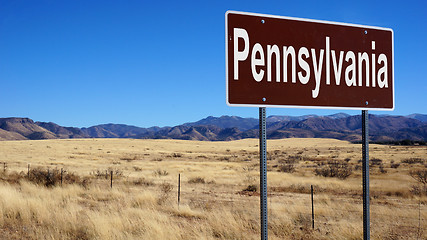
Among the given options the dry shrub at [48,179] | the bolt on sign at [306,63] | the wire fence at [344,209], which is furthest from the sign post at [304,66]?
the dry shrub at [48,179]

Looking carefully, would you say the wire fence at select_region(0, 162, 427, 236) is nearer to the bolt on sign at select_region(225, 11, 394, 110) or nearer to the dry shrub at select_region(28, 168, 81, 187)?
the dry shrub at select_region(28, 168, 81, 187)

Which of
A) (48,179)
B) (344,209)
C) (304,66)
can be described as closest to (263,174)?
(304,66)

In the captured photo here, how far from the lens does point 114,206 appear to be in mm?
11727

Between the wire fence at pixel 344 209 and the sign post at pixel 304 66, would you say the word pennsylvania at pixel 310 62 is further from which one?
the wire fence at pixel 344 209

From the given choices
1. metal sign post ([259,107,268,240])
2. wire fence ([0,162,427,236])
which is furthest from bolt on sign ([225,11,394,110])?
wire fence ([0,162,427,236])

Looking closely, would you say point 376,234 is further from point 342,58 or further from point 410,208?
point 342,58

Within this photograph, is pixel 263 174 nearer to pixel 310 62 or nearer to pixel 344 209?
pixel 310 62

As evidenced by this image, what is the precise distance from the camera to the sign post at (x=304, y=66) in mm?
3354

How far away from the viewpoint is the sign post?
3.35 meters

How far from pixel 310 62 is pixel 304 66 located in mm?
93

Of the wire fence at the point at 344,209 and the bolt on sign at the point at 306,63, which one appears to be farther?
the wire fence at the point at 344,209

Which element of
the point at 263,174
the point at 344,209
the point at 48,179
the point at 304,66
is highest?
the point at 304,66

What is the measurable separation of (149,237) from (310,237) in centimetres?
393

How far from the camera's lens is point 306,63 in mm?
3682
